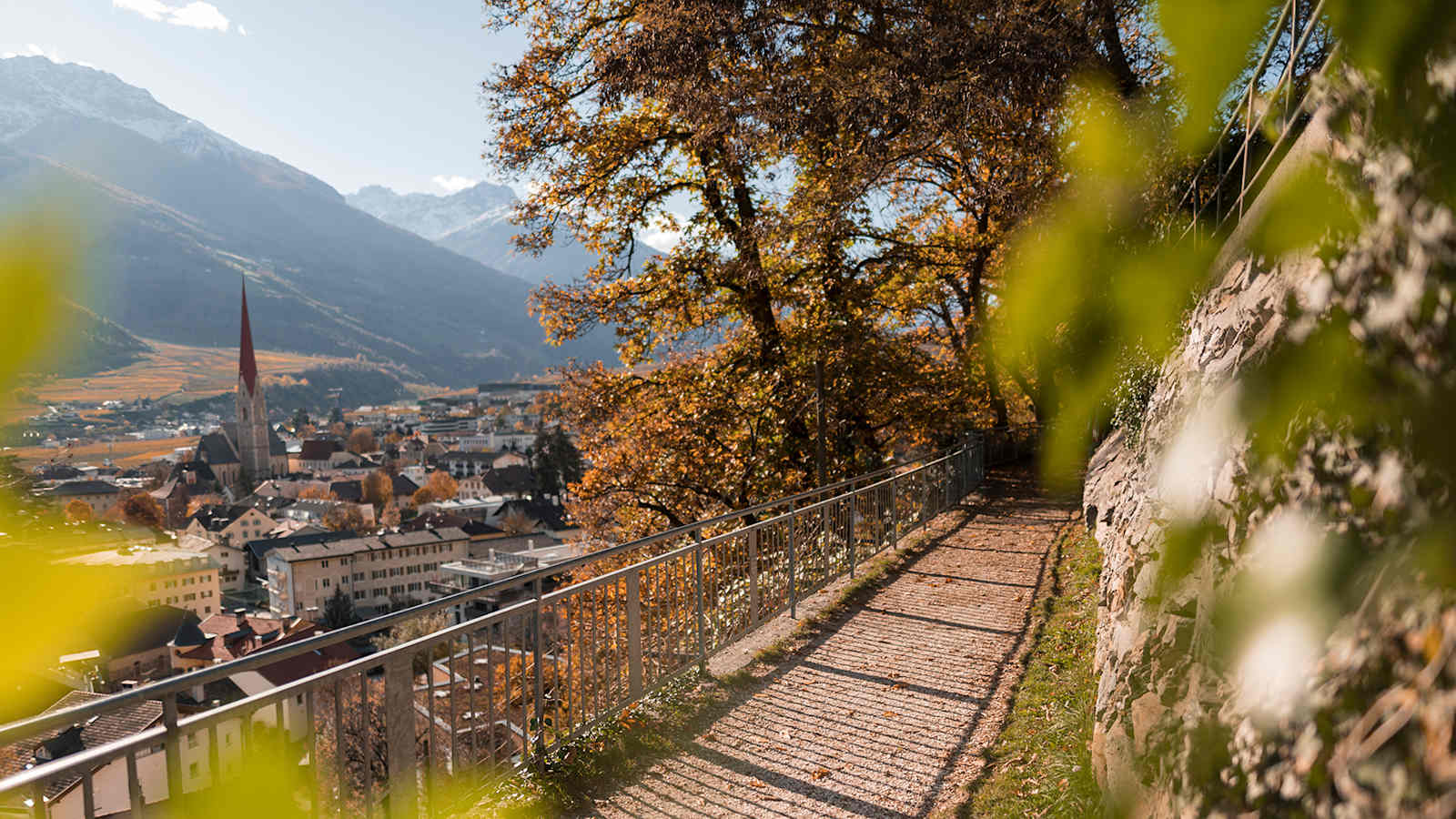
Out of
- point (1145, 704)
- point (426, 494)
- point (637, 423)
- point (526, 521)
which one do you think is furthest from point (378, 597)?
point (1145, 704)

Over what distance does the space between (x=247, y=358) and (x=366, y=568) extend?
6319cm

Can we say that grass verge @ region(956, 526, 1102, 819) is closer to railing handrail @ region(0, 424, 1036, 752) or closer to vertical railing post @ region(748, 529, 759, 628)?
vertical railing post @ region(748, 529, 759, 628)

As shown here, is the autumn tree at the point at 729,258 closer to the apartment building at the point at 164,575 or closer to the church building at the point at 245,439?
the church building at the point at 245,439

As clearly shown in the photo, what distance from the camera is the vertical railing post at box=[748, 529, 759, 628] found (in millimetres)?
7594

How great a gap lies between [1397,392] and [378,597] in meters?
69.8

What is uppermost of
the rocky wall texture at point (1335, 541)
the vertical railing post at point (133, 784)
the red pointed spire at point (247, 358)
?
the red pointed spire at point (247, 358)

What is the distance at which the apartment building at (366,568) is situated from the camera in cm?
4931

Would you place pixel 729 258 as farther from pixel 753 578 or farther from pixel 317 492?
pixel 317 492

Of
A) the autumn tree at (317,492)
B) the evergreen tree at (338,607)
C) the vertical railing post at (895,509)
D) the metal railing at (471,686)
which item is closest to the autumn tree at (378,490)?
the autumn tree at (317,492)

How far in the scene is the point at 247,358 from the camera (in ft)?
3.92

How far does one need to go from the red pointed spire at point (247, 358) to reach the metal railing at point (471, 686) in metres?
0.42

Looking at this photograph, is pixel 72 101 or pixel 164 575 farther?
pixel 72 101

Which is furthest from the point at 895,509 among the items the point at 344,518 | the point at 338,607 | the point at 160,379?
the point at 344,518

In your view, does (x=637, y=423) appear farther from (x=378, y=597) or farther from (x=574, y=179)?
(x=378, y=597)
